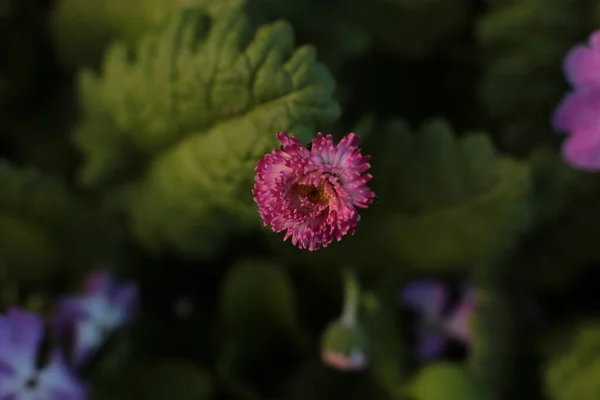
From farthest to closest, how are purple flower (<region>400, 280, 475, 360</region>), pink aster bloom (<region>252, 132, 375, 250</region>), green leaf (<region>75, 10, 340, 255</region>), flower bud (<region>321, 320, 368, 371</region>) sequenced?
purple flower (<region>400, 280, 475, 360</region>) < flower bud (<region>321, 320, 368, 371</region>) < green leaf (<region>75, 10, 340, 255</region>) < pink aster bloom (<region>252, 132, 375, 250</region>)

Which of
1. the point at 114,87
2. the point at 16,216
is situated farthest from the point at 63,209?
the point at 114,87

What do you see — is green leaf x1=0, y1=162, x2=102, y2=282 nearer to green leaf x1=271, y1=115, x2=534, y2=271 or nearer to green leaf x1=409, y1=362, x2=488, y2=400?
green leaf x1=271, y1=115, x2=534, y2=271

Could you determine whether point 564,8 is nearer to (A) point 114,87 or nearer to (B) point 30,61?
(A) point 114,87

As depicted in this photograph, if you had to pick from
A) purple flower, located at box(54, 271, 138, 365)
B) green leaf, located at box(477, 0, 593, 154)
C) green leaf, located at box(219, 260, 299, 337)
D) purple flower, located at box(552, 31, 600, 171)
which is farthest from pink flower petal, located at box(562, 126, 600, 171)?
purple flower, located at box(54, 271, 138, 365)

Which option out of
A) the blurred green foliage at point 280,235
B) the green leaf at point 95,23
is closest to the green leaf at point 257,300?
the blurred green foliage at point 280,235

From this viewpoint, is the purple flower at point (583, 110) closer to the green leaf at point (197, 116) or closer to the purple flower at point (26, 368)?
the green leaf at point (197, 116)

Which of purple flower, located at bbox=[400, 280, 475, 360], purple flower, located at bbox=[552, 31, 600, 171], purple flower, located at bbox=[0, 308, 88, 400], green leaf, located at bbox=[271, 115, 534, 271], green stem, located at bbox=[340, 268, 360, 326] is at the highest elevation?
purple flower, located at bbox=[552, 31, 600, 171]
